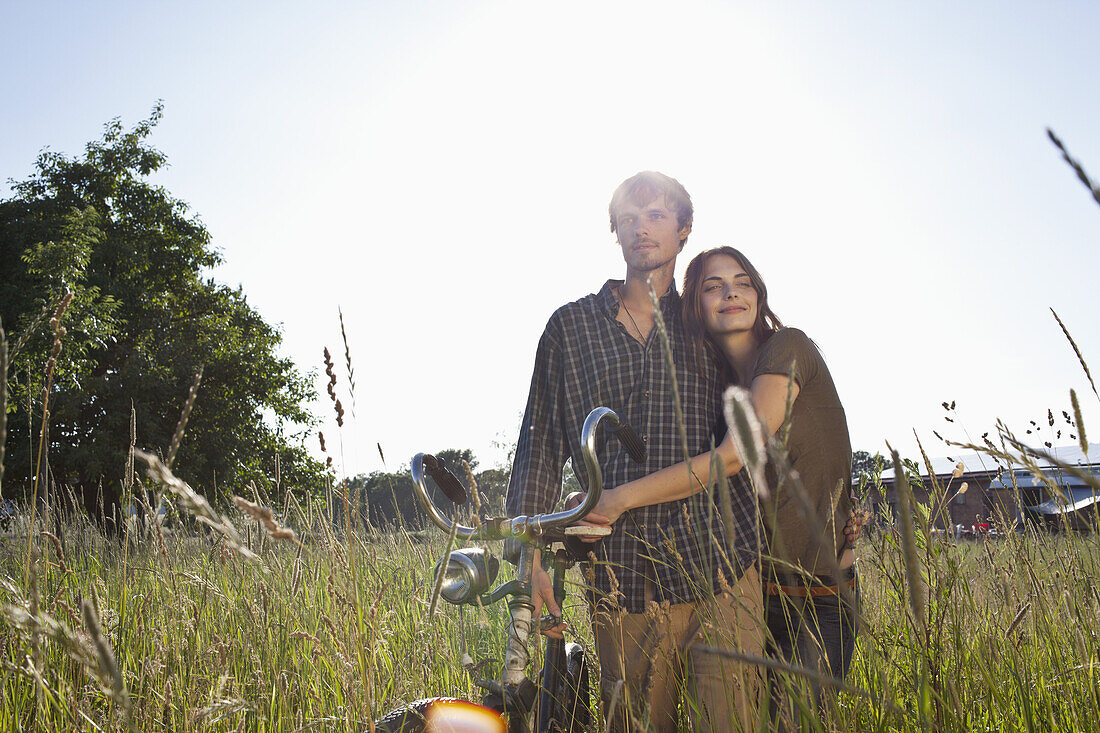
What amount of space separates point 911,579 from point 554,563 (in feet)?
5.55

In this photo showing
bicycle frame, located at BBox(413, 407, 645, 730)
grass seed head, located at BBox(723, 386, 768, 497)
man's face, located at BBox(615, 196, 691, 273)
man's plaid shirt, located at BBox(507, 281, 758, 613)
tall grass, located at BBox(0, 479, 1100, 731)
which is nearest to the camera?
grass seed head, located at BBox(723, 386, 768, 497)

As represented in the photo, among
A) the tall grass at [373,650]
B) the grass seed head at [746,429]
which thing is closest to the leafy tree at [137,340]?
the tall grass at [373,650]

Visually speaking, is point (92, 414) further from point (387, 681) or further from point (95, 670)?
point (95, 670)

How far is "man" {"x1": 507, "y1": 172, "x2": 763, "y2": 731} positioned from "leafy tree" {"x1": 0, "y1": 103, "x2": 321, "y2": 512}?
1557cm

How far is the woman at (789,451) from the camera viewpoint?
2061mm

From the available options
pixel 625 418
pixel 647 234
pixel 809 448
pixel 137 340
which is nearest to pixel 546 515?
pixel 625 418

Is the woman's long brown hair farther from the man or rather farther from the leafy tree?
the leafy tree

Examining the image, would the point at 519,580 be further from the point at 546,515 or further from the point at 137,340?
the point at 137,340

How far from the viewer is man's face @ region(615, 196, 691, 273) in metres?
2.73

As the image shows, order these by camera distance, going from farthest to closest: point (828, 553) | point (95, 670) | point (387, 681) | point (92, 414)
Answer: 1. point (92, 414)
2. point (387, 681)
3. point (95, 670)
4. point (828, 553)

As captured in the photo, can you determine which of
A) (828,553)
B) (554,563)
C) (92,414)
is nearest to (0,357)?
(828,553)

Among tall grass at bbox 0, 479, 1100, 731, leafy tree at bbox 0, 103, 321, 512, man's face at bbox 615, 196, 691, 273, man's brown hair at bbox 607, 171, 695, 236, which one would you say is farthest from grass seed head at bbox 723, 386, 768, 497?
leafy tree at bbox 0, 103, 321, 512

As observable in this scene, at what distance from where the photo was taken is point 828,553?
0.50 metres

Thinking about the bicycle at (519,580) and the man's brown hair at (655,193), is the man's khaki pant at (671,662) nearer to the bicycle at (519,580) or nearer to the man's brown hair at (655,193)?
the bicycle at (519,580)
